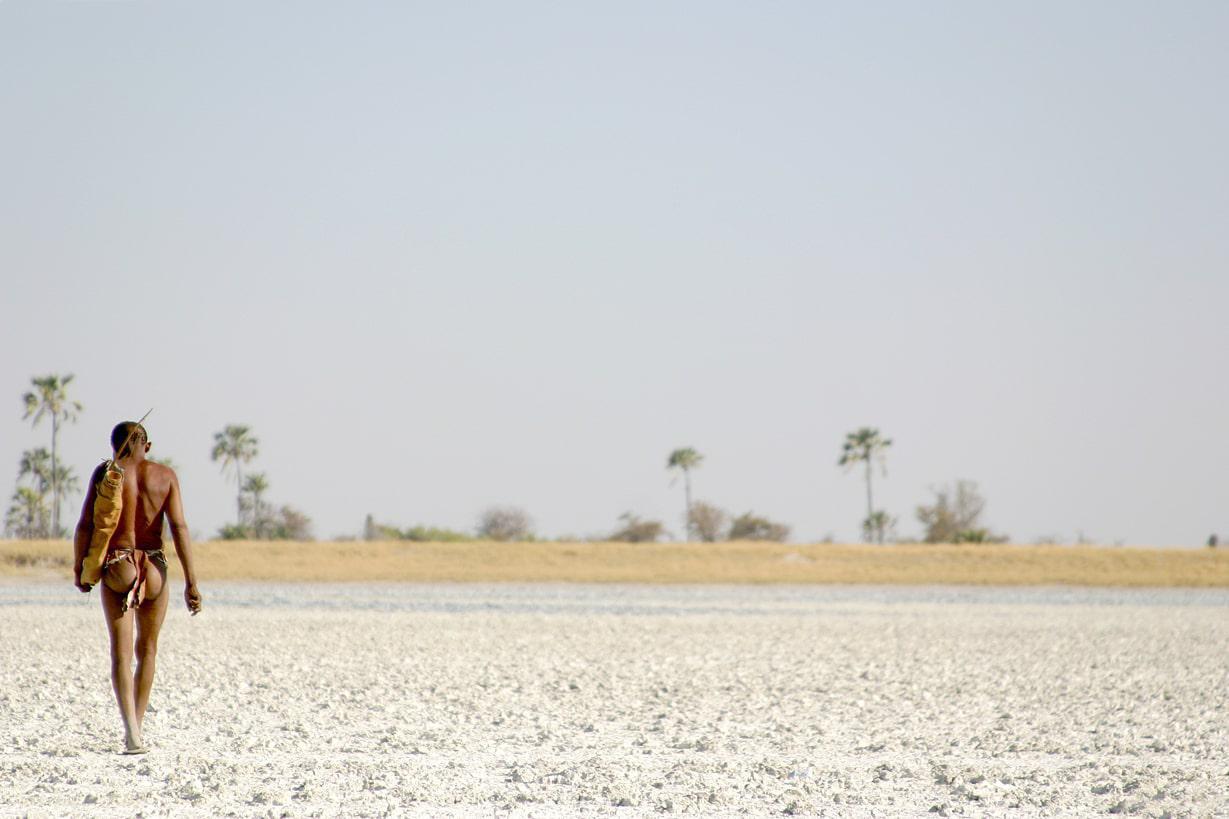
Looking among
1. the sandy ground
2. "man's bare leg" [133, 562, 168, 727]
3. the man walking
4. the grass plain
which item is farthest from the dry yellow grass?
the man walking

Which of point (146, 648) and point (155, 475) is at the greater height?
point (155, 475)

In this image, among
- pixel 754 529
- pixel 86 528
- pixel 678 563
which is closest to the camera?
pixel 86 528

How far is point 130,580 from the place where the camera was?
9.07 meters

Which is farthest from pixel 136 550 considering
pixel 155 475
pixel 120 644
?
pixel 120 644

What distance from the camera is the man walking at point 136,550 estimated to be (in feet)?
29.7

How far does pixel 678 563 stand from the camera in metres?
61.3

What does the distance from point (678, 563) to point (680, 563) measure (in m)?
0.10

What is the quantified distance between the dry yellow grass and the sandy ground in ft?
91.0

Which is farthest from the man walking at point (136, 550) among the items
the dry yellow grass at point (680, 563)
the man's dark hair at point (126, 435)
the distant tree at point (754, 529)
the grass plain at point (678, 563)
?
the distant tree at point (754, 529)

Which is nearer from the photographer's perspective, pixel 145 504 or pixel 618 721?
pixel 145 504

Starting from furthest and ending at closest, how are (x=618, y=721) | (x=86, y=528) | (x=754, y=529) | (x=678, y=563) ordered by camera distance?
(x=754, y=529) → (x=678, y=563) → (x=618, y=721) → (x=86, y=528)

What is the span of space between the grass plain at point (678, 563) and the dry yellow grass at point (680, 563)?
49 mm

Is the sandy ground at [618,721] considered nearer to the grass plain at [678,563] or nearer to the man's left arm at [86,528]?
the man's left arm at [86,528]

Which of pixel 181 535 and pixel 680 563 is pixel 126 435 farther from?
pixel 680 563
